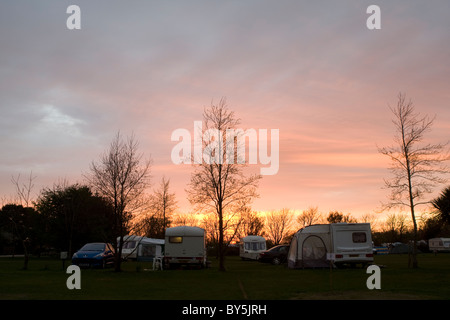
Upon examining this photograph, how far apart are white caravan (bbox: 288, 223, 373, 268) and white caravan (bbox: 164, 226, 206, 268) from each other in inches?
226

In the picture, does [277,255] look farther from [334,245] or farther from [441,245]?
[441,245]

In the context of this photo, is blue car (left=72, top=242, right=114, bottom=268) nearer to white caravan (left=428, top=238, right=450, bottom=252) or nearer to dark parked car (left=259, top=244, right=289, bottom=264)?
dark parked car (left=259, top=244, right=289, bottom=264)

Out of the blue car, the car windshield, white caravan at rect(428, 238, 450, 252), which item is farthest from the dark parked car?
white caravan at rect(428, 238, 450, 252)

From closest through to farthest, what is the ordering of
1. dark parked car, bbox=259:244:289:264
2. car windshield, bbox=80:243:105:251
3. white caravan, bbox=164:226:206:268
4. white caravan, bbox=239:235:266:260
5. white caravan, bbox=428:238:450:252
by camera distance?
car windshield, bbox=80:243:105:251, white caravan, bbox=164:226:206:268, dark parked car, bbox=259:244:289:264, white caravan, bbox=239:235:266:260, white caravan, bbox=428:238:450:252

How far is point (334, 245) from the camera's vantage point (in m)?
24.7

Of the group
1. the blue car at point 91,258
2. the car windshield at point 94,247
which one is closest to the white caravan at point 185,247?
the blue car at point 91,258

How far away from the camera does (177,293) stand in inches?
508

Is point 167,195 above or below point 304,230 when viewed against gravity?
above

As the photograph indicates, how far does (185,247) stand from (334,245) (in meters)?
8.96

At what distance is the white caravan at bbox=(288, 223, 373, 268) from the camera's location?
24703 millimetres

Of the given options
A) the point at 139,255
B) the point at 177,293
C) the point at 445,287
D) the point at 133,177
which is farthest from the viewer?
the point at 139,255
